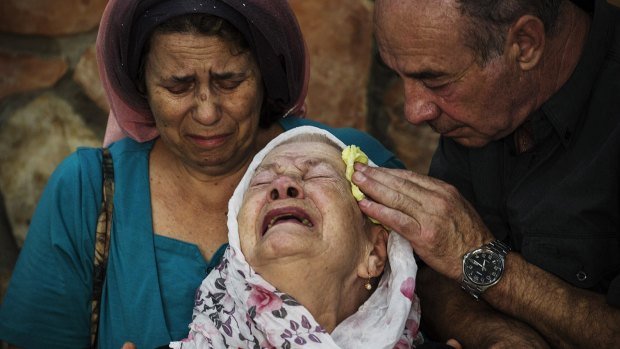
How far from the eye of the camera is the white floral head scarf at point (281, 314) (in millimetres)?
2670

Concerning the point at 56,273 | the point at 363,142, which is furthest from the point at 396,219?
the point at 56,273

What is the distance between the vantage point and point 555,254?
9.63 ft

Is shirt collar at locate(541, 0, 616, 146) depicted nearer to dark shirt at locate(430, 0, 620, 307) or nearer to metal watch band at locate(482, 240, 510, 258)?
dark shirt at locate(430, 0, 620, 307)

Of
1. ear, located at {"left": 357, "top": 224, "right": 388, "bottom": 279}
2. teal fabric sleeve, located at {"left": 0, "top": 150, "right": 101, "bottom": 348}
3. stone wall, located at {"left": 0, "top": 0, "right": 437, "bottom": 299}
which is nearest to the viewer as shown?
ear, located at {"left": 357, "top": 224, "right": 388, "bottom": 279}

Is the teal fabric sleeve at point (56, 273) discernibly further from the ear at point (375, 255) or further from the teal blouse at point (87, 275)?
the ear at point (375, 255)

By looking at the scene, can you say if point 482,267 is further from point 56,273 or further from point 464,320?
point 56,273

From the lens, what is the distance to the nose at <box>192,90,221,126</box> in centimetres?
307

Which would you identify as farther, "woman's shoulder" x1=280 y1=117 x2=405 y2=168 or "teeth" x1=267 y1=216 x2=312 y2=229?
"woman's shoulder" x1=280 y1=117 x2=405 y2=168

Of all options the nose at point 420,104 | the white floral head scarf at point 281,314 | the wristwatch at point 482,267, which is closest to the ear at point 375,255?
the white floral head scarf at point 281,314

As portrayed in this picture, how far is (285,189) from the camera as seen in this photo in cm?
282

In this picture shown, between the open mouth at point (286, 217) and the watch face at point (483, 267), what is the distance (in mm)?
528

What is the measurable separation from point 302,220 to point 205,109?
560mm

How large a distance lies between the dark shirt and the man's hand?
200 millimetres

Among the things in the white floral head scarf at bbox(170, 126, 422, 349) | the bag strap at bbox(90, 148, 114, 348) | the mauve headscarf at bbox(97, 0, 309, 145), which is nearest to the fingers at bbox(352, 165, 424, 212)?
the white floral head scarf at bbox(170, 126, 422, 349)
